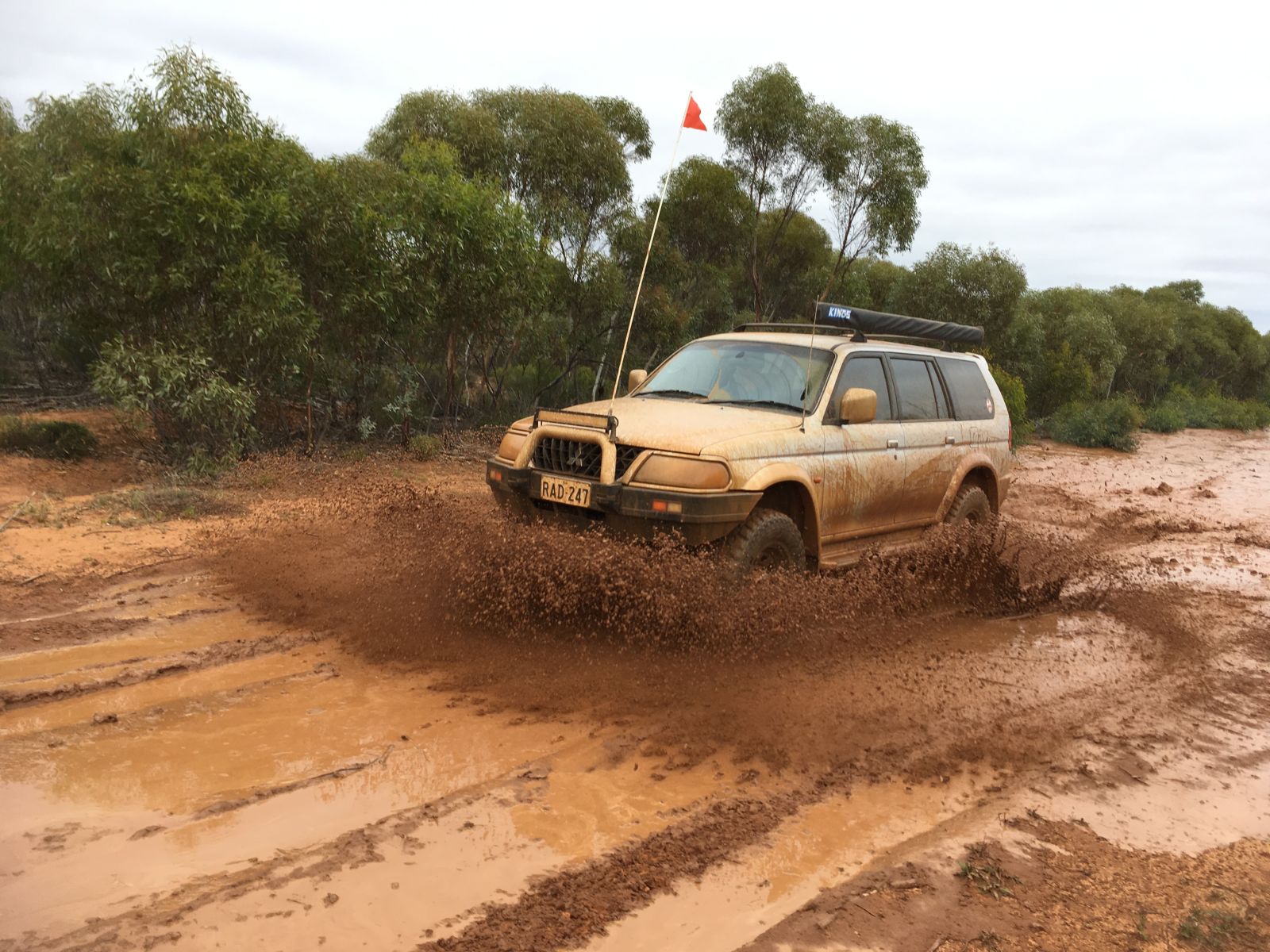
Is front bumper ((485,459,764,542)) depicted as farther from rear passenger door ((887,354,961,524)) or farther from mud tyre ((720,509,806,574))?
rear passenger door ((887,354,961,524))

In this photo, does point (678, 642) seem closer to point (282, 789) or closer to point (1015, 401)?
point (282, 789)

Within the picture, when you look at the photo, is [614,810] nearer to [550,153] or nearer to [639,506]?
[639,506]

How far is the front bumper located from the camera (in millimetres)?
5059

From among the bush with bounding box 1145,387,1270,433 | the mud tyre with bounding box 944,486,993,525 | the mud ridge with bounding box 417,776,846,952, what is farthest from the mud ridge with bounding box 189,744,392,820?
the bush with bounding box 1145,387,1270,433

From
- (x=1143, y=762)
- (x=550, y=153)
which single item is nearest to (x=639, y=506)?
(x=1143, y=762)

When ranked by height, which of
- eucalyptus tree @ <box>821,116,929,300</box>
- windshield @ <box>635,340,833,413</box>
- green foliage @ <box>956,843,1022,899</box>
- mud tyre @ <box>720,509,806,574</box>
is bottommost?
green foliage @ <box>956,843,1022,899</box>

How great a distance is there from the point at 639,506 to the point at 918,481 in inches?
112

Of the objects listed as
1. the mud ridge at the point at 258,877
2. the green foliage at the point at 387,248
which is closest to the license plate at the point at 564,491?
the mud ridge at the point at 258,877

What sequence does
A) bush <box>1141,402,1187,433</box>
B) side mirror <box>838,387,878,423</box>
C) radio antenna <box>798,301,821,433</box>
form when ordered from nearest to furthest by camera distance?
radio antenna <box>798,301,821,433</box> < side mirror <box>838,387,878,423</box> < bush <box>1141,402,1187,433</box>

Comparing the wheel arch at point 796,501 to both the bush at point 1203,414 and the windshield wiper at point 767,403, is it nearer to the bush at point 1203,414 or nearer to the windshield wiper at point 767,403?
the windshield wiper at point 767,403

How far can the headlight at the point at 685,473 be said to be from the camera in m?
5.11

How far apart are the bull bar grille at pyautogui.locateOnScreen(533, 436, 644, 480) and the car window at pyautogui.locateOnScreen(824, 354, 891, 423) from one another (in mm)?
1625

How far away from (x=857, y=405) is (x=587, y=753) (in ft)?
9.88

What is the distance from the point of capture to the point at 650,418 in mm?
5723
